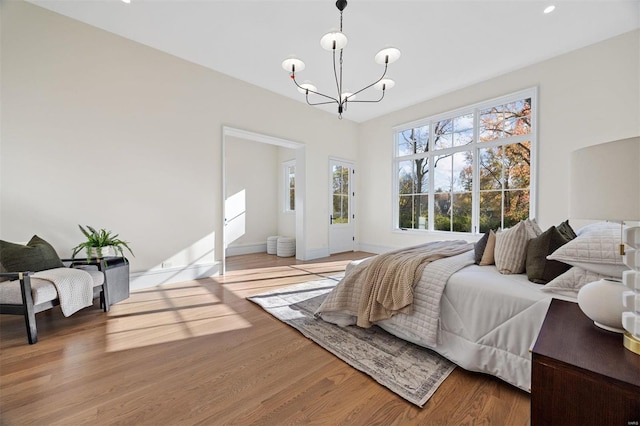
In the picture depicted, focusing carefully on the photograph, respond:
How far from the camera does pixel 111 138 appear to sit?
10.5ft

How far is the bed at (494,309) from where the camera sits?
1.41 m

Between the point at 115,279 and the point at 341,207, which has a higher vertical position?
the point at 341,207

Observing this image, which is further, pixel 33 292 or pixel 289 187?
pixel 289 187

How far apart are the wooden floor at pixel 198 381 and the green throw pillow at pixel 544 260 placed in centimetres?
70

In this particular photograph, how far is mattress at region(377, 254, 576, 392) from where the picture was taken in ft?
4.76

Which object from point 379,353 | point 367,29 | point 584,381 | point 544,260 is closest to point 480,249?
point 544,260

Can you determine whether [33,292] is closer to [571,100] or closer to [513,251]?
[513,251]

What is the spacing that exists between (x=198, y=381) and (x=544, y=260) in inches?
91.7

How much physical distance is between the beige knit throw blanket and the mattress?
139mm

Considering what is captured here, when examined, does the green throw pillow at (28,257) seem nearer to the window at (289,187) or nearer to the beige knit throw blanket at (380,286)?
the beige knit throw blanket at (380,286)

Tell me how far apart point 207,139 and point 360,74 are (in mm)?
2605

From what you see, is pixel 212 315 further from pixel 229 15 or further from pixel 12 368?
pixel 229 15

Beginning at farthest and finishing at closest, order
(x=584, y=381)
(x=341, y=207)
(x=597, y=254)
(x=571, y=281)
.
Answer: (x=341, y=207) < (x=571, y=281) < (x=597, y=254) < (x=584, y=381)

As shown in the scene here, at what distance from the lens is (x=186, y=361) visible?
1809 millimetres
